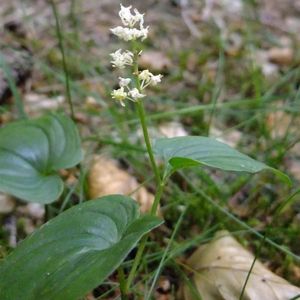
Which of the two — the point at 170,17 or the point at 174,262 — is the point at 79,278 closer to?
the point at 174,262

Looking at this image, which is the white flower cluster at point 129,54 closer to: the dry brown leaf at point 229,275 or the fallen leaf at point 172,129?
the dry brown leaf at point 229,275

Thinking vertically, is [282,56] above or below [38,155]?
below

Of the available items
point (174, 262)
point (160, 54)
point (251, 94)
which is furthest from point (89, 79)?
point (174, 262)

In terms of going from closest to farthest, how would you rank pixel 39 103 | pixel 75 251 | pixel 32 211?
pixel 75 251
pixel 32 211
pixel 39 103

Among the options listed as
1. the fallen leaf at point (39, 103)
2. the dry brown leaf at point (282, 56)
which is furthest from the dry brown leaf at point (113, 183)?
the dry brown leaf at point (282, 56)

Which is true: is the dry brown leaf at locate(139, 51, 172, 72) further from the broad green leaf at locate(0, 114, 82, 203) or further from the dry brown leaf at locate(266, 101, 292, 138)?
the broad green leaf at locate(0, 114, 82, 203)

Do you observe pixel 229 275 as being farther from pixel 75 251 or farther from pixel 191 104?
pixel 191 104

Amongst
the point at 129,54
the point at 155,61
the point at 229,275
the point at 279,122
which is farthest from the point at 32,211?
the point at 155,61
